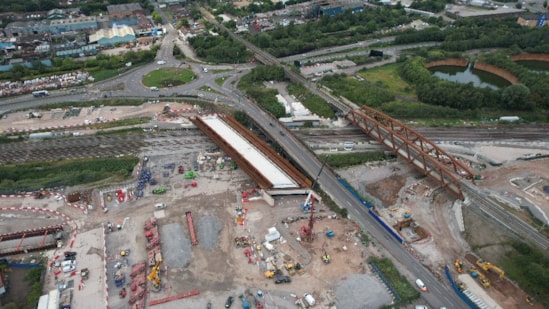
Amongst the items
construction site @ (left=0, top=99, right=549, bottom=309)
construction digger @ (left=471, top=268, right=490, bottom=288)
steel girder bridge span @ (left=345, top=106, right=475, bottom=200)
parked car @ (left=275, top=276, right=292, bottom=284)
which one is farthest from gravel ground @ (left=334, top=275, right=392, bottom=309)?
steel girder bridge span @ (left=345, top=106, right=475, bottom=200)

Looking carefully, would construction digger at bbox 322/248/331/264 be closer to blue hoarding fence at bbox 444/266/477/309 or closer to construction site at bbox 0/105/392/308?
construction site at bbox 0/105/392/308

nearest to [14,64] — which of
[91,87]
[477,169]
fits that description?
[91,87]

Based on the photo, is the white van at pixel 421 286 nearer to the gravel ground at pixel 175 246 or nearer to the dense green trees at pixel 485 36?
the gravel ground at pixel 175 246

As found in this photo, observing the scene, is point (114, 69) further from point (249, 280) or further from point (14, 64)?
point (249, 280)

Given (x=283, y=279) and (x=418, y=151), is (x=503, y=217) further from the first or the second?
(x=283, y=279)

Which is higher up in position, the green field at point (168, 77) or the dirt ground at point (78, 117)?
the green field at point (168, 77)

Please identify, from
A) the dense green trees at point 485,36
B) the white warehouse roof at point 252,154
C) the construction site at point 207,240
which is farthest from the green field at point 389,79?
the white warehouse roof at point 252,154
